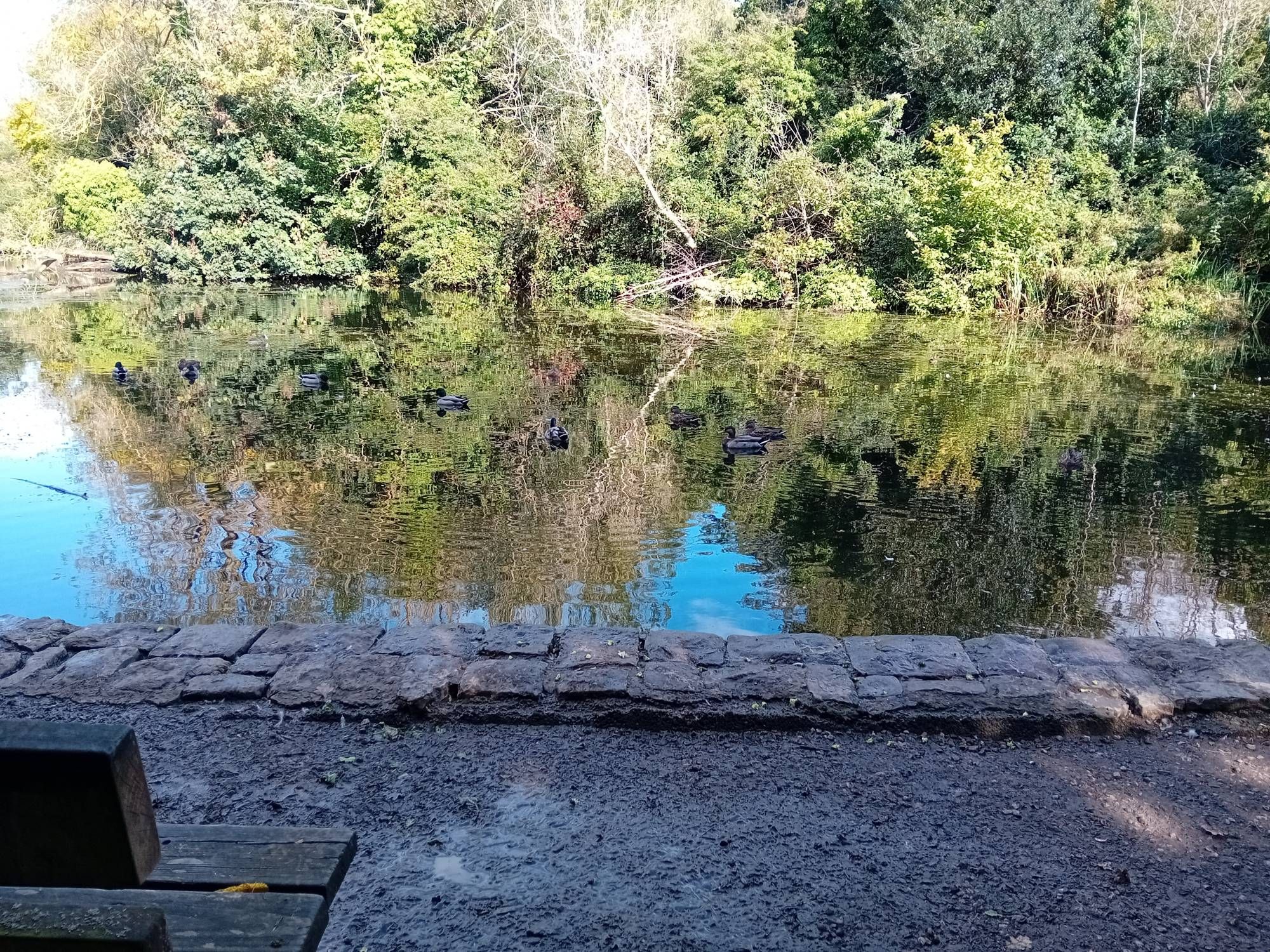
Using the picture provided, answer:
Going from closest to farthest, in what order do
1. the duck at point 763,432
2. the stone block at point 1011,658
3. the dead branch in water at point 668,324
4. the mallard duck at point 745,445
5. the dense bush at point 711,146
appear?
the stone block at point 1011,658 → the mallard duck at point 745,445 → the duck at point 763,432 → the dead branch in water at point 668,324 → the dense bush at point 711,146

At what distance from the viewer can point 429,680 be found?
12.9ft

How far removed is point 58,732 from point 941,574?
553cm

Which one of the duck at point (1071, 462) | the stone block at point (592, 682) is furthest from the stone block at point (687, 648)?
the duck at point (1071, 462)

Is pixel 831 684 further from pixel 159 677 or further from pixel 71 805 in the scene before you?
pixel 71 805

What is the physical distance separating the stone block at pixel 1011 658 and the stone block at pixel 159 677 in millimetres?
3131

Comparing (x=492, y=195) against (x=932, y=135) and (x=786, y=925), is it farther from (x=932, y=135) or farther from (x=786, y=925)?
(x=786, y=925)

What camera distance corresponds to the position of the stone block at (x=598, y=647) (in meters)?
4.13

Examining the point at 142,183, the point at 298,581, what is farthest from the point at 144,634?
the point at 142,183

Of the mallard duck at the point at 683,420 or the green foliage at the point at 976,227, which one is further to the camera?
the green foliage at the point at 976,227

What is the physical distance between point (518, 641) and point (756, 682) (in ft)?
3.46

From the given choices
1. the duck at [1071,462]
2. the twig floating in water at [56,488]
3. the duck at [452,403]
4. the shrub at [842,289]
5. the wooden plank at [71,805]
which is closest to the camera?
the wooden plank at [71,805]

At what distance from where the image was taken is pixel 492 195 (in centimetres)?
2473

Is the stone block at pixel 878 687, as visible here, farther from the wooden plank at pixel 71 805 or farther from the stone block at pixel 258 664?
the wooden plank at pixel 71 805

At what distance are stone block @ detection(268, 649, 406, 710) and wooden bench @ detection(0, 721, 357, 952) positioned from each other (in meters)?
1.90
